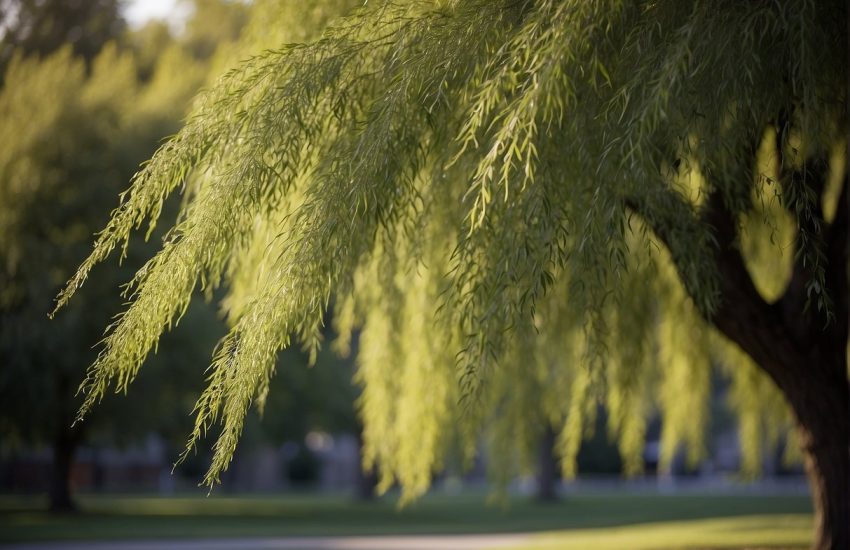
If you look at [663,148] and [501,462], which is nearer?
[663,148]

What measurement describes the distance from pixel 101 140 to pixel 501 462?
9577 millimetres

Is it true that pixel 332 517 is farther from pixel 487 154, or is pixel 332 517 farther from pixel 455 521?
pixel 487 154

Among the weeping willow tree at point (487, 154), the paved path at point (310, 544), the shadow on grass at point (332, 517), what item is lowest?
the shadow on grass at point (332, 517)

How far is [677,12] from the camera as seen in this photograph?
17.6 ft

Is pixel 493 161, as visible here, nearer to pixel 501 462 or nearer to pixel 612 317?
pixel 612 317

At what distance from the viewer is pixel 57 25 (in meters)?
17.5

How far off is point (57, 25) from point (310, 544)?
37.1ft

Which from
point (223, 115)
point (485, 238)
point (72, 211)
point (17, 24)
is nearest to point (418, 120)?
point (485, 238)

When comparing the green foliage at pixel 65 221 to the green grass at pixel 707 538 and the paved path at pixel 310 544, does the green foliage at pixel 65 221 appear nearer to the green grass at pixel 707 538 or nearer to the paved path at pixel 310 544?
the paved path at pixel 310 544

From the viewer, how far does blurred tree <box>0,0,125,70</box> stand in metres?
16.0

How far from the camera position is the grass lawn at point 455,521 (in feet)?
36.7

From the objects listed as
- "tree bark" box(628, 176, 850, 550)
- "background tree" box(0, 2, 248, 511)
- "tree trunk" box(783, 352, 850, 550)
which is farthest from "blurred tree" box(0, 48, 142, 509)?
"tree trunk" box(783, 352, 850, 550)

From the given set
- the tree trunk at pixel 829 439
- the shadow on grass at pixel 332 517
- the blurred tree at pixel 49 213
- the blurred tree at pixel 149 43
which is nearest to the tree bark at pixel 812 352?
the tree trunk at pixel 829 439

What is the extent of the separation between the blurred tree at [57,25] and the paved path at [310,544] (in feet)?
27.1
